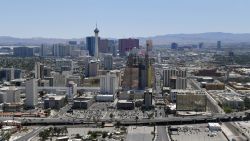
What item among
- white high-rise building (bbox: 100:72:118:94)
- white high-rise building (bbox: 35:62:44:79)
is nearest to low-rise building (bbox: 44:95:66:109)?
white high-rise building (bbox: 100:72:118:94)

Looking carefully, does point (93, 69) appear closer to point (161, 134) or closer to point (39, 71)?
point (39, 71)

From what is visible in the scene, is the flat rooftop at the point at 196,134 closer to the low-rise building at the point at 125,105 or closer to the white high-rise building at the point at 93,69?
the low-rise building at the point at 125,105

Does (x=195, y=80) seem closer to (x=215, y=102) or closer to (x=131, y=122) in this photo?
(x=215, y=102)

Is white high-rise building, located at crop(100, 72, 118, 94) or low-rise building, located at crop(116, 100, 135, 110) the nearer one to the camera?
low-rise building, located at crop(116, 100, 135, 110)

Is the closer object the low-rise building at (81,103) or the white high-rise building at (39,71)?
the low-rise building at (81,103)

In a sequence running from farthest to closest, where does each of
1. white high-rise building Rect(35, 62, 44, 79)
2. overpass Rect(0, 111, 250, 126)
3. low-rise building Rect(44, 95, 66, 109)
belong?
1. white high-rise building Rect(35, 62, 44, 79)
2. low-rise building Rect(44, 95, 66, 109)
3. overpass Rect(0, 111, 250, 126)

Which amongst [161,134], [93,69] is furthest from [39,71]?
[161,134]

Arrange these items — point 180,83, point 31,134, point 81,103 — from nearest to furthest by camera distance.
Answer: point 31,134, point 81,103, point 180,83

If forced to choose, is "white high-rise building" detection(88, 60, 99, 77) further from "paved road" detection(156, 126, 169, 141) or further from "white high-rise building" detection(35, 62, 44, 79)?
"paved road" detection(156, 126, 169, 141)

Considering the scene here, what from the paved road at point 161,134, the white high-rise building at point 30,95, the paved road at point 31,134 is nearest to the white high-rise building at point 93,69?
the white high-rise building at point 30,95
